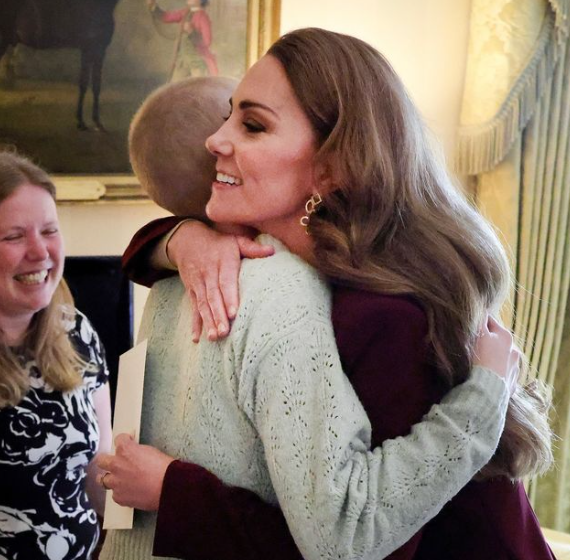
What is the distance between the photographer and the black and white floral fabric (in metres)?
1.72

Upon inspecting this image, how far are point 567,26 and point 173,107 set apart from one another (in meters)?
1.95

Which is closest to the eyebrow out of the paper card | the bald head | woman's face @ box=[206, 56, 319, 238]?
woman's face @ box=[206, 56, 319, 238]

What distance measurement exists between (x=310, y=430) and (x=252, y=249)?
0.27m

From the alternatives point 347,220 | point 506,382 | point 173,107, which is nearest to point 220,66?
point 173,107

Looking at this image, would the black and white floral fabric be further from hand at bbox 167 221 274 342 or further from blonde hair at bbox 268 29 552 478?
blonde hair at bbox 268 29 552 478

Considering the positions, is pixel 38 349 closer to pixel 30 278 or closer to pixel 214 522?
pixel 30 278

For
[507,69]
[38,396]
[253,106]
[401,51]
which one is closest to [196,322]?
[253,106]

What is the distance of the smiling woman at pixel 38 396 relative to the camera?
173 centimetres

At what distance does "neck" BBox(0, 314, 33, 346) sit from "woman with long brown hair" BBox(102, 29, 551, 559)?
0.93 metres

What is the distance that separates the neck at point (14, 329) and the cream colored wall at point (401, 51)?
0.77 m

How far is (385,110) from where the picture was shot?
1.03 m

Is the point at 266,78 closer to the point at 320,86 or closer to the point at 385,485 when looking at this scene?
the point at 320,86

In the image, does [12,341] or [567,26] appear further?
[567,26]

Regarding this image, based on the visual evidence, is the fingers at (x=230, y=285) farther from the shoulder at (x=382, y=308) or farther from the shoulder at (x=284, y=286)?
the shoulder at (x=382, y=308)
